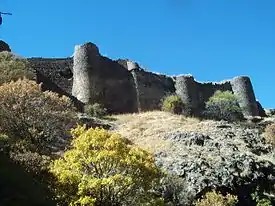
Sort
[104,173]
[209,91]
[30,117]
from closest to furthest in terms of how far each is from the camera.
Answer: [104,173]
[30,117]
[209,91]

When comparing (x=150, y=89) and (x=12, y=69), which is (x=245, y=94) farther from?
(x=12, y=69)

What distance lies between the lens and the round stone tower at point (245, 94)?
6714cm

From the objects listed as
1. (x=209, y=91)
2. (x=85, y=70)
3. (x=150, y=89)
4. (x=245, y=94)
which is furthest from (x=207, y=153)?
(x=245, y=94)

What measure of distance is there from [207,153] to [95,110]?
57.8ft

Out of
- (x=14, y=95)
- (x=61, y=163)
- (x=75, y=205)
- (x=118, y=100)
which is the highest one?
(x=118, y=100)

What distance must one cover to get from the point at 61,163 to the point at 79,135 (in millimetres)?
1837

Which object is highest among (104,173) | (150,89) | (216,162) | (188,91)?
(188,91)

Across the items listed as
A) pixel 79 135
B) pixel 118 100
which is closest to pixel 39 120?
pixel 79 135

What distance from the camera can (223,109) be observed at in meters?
60.3

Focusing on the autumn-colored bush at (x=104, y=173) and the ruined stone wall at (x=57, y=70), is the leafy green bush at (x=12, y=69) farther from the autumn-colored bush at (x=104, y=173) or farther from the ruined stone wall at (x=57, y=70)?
the autumn-colored bush at (x=104, y=173)

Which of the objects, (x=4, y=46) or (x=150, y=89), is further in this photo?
(x=150, y=89)

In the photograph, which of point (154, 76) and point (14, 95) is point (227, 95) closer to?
point (154, 76)

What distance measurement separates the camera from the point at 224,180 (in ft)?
105

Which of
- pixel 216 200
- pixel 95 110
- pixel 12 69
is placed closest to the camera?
pixel 216 200
